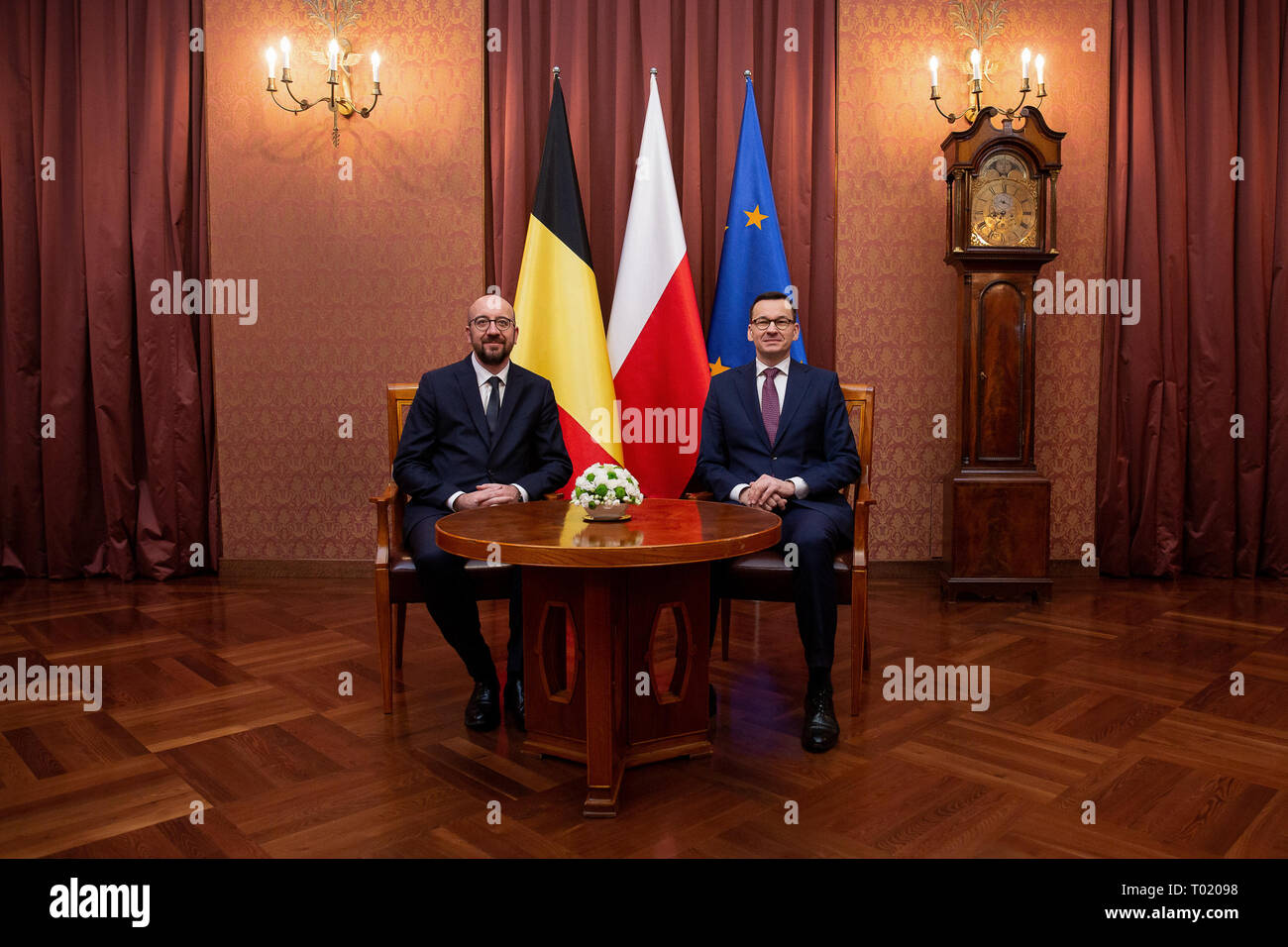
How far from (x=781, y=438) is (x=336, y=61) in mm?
3364

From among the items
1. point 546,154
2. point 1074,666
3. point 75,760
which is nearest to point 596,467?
point 75,760

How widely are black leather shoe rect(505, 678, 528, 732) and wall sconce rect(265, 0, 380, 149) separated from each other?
3.36m

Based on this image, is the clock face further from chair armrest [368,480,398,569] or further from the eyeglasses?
chair armrest [368,480,398,569]

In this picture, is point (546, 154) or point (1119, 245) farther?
point (1119, 245)

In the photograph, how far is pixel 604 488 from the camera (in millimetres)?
2369

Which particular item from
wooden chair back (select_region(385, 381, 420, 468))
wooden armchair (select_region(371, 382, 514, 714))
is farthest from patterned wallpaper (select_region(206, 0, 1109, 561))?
wooden armchair (select_region(371, 382, 514, 714))

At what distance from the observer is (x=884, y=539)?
4.79 m

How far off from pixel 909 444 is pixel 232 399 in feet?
12.4

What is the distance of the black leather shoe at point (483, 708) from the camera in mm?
2666

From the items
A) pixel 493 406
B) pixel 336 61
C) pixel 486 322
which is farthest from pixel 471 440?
pixel 336 61

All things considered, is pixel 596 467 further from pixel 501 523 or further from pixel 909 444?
pixel 909 444

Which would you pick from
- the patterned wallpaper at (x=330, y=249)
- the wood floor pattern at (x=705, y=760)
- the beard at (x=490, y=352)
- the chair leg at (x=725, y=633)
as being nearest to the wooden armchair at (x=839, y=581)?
the wood floor pattern at (x=705, y=760)

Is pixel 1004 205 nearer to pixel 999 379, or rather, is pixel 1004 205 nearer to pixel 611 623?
pixel 999 379

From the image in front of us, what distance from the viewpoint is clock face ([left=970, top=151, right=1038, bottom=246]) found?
13.9 feet
